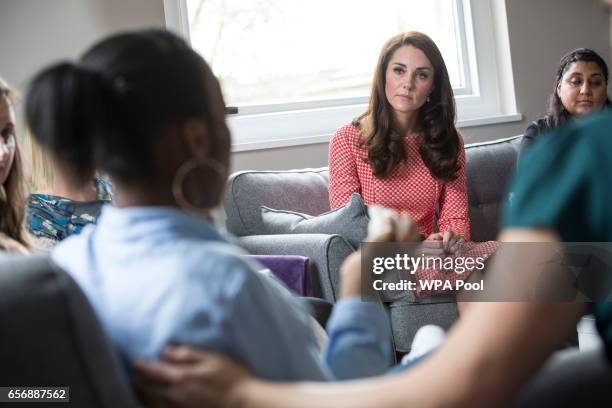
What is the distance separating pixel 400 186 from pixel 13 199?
74.9 inches

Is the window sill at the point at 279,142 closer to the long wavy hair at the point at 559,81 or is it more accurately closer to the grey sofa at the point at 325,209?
the grey sofa at the point at 325,209

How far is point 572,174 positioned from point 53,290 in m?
0.52

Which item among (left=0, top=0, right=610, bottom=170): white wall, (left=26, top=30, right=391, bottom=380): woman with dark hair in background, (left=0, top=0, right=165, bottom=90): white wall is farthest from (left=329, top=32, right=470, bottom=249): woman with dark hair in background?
(left=26, top=30, right=391, bottom=380): woman with dark hair in background

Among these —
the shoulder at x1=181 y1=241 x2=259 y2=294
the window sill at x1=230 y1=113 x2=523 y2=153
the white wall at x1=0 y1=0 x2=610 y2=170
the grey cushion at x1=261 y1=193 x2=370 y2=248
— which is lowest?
the grey cushion at x1=261 y1=193 x2=370 y2=248

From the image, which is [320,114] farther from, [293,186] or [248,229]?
[248,229]

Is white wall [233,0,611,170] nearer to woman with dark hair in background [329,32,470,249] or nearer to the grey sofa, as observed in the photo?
the grey sofa

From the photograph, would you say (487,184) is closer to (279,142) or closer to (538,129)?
(538,129)

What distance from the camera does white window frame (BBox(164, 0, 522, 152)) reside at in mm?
4148

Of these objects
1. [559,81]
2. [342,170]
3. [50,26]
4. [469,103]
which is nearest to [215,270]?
[342,170]

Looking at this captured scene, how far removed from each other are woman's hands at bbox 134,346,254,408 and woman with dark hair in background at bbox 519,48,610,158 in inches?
122

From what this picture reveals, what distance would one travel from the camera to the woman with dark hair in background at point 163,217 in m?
0.84

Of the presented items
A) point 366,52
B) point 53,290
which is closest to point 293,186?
point 366,52

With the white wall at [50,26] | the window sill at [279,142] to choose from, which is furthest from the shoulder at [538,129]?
the white wall at [50,26]

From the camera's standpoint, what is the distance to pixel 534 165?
0.72 m
